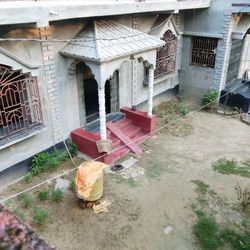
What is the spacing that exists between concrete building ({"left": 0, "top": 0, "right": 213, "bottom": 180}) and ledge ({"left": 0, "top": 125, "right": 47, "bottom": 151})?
22 mm

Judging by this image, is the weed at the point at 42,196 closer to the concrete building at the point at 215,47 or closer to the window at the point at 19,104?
the window at the point at 19,104

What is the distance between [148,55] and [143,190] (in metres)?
3.98

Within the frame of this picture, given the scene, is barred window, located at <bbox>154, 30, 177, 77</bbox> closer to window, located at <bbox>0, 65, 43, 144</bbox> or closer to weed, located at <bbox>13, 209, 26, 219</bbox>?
window, located at <bbox>0, 65, 43, 144</bbox>

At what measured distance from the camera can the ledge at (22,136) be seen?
673cm

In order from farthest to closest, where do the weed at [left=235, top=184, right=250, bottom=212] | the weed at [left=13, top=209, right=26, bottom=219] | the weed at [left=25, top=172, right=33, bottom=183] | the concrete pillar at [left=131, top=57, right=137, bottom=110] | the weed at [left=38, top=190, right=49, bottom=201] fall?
1. the concrete pillar at [left=131, top=57, right=137, bottom=110]
2. the weed at [left=25, top=172, right=33, bottom=183]
3. the weed at [left=38, top=190, right=49, bottom=201]
4. the weed at [left=235, top=184, right=250, bottom=212]
5. the weed at [left=13, top=209, right=26, bottom=219]

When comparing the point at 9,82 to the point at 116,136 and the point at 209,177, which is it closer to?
the point at 116,136

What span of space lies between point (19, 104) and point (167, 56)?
681 centimetres

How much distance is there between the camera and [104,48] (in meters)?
7.32

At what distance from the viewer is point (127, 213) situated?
21.6ft

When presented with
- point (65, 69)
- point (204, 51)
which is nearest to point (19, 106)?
point (65, 69)

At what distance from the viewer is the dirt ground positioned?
19.4 ft

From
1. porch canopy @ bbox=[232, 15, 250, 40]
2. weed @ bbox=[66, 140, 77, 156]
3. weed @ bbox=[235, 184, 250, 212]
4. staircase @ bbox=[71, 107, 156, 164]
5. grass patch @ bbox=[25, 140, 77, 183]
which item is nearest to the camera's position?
weed @ bbox=[235, 184, 250, 212]

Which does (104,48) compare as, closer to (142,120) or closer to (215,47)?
(142,120)

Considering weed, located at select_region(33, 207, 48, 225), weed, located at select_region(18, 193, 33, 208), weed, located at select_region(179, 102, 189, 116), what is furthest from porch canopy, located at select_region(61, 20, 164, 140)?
weed, located at select_region(179, 102, 189, 116)
